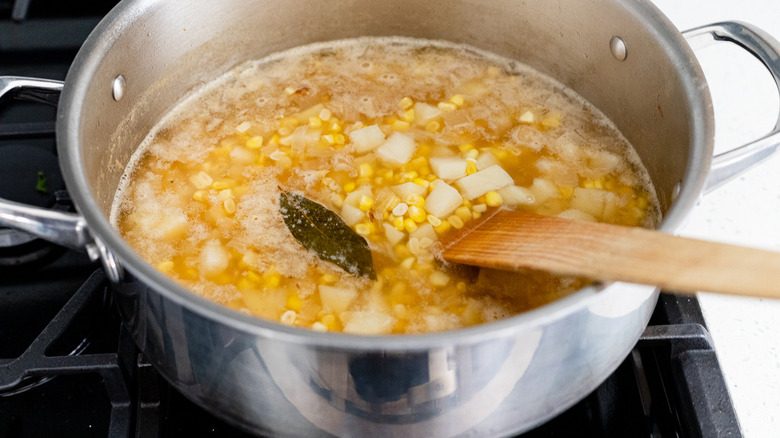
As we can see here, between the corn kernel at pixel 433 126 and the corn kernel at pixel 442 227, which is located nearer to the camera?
the corn kernel at pixel 442 227

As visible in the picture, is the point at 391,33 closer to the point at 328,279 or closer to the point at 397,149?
the point at 397,149

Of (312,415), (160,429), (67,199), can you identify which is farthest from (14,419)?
(312,415)

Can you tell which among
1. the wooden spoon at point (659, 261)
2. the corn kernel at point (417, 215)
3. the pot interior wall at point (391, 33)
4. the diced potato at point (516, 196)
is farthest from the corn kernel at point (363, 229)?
the pot interior wall at point (391, 33)

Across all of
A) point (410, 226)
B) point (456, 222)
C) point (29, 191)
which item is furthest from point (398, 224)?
point (29, 191)

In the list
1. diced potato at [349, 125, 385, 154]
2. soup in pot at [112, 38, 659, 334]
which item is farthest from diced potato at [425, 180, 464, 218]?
diced potato at [349, 125, 385, 154]

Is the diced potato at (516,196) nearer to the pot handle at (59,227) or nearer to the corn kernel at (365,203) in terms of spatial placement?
the corn kernel at (365,203)

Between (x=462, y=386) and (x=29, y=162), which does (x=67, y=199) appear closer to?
(x=29, y=162)
